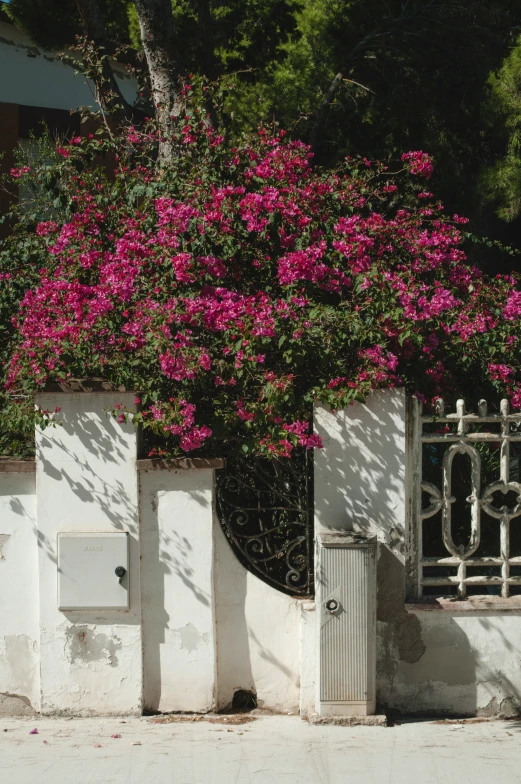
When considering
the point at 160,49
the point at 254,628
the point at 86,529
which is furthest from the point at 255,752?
the point at 160,49

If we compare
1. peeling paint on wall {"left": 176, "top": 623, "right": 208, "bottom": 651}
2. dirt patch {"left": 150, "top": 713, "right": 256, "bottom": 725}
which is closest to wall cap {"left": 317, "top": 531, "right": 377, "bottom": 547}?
peeling paint on wall {"left": 176, "top": 623, "right": 208, "bottom": 651}

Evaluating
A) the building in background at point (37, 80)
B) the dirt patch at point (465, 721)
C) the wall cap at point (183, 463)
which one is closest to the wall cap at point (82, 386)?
the wall cap at point (183, 463)

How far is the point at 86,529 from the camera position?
17.9 ft

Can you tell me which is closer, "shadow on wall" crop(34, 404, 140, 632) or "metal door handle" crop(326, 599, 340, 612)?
"metal door handle" crop(326, 599, 340, 612)

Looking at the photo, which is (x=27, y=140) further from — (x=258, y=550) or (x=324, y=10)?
(x=258, y=550)

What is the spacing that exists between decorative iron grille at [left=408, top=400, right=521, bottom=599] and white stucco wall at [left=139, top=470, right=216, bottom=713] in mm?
1182

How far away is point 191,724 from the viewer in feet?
17.5

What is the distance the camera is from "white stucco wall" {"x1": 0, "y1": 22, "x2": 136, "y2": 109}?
14680 millimetres

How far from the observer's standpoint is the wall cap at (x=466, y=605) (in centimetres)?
535

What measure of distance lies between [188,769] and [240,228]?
9.83 feet

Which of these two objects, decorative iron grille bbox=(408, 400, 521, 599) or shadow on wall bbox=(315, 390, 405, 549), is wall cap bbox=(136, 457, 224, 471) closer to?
shadow on wall bbox=(315, 390, 405, 549)

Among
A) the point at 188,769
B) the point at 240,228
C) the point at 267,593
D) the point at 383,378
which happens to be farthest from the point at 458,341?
the point at 188,769

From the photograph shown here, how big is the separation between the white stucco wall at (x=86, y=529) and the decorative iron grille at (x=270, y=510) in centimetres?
56

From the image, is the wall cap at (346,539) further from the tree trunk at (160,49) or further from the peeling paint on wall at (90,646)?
the tree trunk at (160,49)
